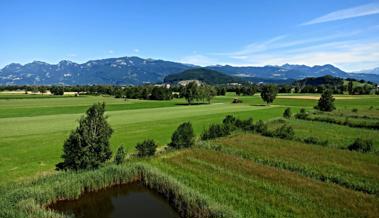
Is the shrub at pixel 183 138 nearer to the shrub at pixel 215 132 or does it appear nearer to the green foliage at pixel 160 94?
the shrub at pixel 215 132

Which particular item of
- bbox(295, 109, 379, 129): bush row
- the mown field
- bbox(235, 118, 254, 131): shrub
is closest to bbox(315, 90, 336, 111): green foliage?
bbox(295, 109, 379, 129): bush row

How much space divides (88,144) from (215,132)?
2068 cm

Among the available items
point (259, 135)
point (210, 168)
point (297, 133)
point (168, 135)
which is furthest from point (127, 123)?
point (210, 168)

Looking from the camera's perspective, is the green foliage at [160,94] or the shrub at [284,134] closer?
the shrub at [284,134]

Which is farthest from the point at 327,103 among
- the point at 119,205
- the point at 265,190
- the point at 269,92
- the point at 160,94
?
the point at 119,205

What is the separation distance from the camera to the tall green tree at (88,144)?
25547mm

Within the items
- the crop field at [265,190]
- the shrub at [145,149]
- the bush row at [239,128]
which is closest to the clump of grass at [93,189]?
the crop field at [265,190]

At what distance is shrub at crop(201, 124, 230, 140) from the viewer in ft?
137

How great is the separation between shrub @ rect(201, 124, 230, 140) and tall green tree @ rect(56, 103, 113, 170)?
17.6m

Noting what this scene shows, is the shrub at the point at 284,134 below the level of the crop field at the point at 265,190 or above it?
above

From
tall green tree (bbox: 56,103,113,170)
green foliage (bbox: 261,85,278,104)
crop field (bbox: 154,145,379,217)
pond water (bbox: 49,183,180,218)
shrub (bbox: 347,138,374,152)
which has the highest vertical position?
green foliage (bbox: 261,85,278,104)

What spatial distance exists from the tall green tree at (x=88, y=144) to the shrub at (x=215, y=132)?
1755 centimetres

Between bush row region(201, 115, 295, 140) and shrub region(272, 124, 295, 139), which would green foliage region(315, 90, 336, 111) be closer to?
bush row region(201, 115, 295, 140)

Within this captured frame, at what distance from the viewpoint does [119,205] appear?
2078 centimetres
